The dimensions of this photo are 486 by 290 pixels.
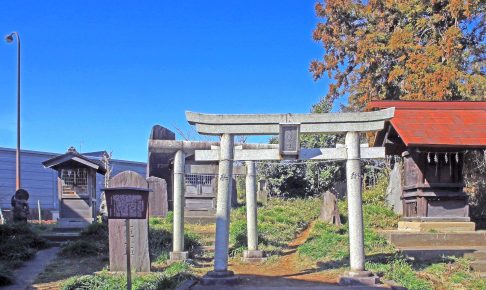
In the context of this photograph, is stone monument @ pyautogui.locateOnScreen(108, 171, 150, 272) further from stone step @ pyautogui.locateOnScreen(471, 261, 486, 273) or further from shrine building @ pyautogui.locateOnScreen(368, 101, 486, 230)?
stone step @ pyautogui.locateOnScreen(471, 261, 486, 273)

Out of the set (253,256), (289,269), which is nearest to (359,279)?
(289,269)

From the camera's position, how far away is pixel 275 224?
1816cm

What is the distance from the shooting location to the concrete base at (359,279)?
8.95 m

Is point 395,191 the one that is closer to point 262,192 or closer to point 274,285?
point 262,192

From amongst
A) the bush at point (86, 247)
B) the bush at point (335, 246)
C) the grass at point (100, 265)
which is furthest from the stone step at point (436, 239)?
the bush at point (86, 247)

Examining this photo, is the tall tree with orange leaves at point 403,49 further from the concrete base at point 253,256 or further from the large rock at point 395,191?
the concrete base at point 253,256

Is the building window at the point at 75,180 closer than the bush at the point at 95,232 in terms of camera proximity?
No

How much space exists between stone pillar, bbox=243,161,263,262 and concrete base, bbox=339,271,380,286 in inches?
151

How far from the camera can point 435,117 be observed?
14.3 metres

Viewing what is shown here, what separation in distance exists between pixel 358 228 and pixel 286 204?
15.4 metres

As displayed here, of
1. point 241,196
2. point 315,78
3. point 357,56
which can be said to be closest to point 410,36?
point 357,56

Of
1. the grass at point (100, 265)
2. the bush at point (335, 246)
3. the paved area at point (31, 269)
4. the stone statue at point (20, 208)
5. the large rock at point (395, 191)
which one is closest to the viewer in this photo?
the grass at point (100, 265)

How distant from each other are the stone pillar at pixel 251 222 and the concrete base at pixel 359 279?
383 cm

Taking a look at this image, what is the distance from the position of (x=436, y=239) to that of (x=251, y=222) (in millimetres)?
4726
